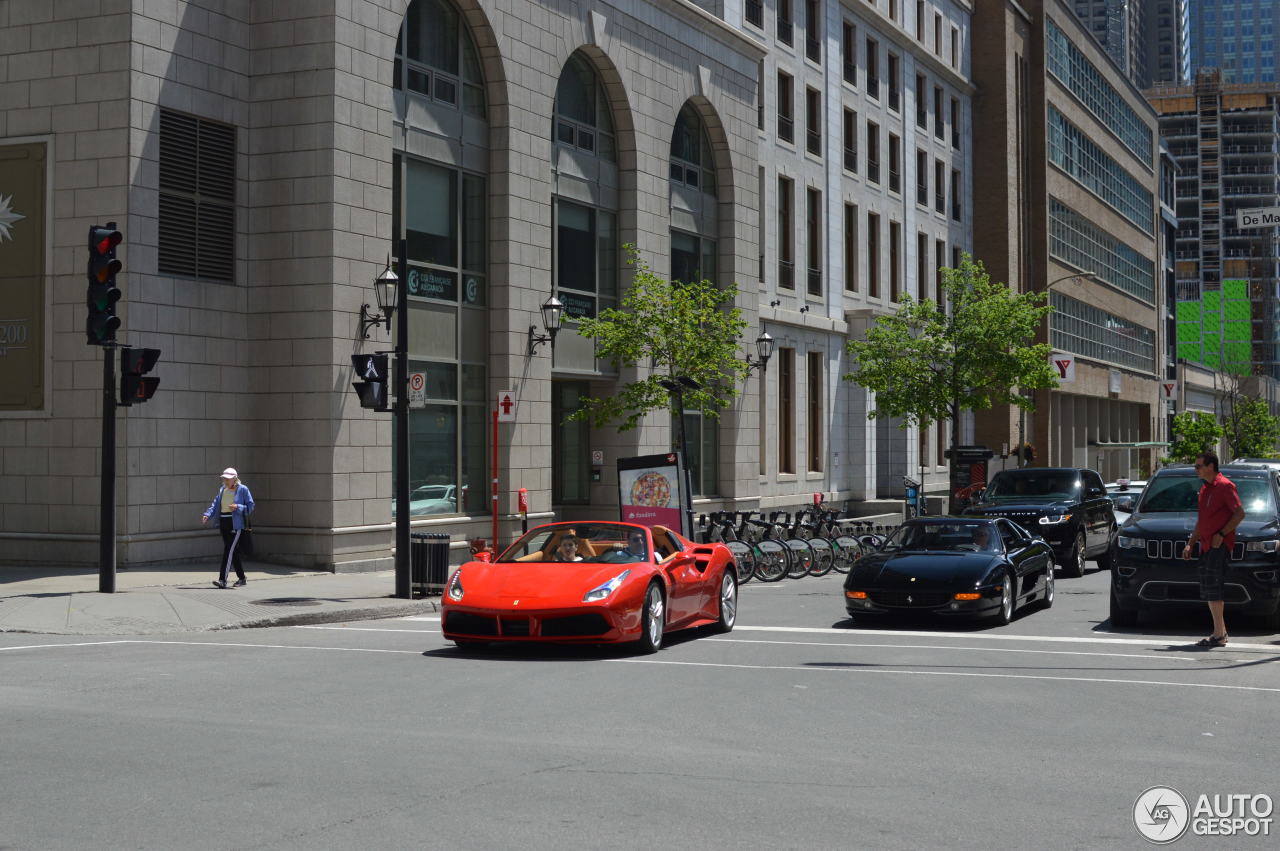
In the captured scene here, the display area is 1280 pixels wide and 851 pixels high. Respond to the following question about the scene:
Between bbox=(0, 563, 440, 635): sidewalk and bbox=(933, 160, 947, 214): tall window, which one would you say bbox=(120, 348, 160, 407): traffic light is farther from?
bbox=(933, 160, 947, 214): tall window

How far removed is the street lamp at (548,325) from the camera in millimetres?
27219

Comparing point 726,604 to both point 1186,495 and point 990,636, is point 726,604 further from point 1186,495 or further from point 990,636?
point 1186,495

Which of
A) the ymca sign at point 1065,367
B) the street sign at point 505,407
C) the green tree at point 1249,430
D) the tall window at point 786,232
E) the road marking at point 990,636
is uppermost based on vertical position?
the tall window at point 786,232

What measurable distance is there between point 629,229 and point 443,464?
8.45 m

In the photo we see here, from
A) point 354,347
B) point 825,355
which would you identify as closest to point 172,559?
point 354,347

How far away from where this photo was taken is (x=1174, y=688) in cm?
1154

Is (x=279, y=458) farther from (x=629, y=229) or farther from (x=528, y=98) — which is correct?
(x=629, y=229)

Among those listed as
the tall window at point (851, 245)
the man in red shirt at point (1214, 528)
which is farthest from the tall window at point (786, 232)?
the man in red shirt at point (1214, 528)

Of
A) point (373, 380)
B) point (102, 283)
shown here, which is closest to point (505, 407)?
point (373, 380)

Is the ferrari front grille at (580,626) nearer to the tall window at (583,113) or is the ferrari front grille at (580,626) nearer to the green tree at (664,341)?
the green tree at (664,341)

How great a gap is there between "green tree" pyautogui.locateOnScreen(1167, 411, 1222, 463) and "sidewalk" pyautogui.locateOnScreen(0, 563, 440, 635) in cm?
6542

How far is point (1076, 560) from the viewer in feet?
85.8

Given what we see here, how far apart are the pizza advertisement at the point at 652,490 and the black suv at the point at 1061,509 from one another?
17.6ft

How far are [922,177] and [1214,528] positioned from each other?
140 feet
